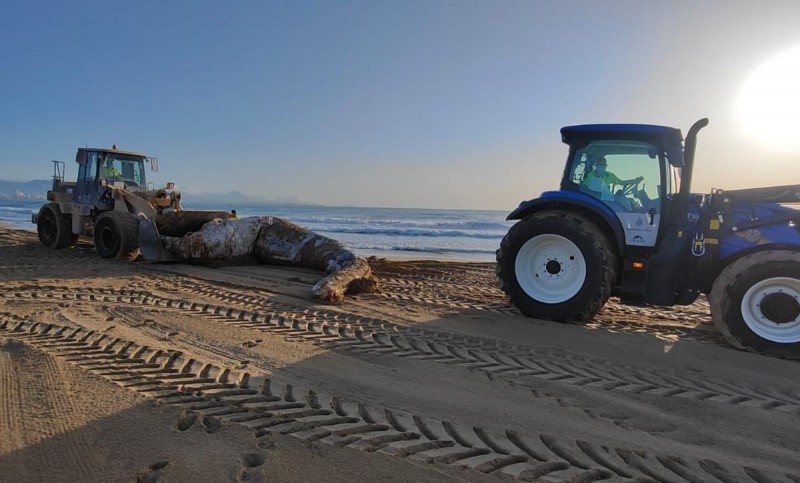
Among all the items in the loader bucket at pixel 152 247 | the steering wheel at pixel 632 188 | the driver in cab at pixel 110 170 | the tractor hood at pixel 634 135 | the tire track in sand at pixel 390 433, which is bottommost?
the tire track in sand at pixel 390 433

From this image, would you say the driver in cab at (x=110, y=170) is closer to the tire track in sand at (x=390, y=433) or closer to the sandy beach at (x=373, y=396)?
the sandy beach at (x=373, y=396)

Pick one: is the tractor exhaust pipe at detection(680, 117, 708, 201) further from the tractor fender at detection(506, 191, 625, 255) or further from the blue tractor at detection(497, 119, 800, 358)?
the tractor fender at detection(506, 191, 625, 255)

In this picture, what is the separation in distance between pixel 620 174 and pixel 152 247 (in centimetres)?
831

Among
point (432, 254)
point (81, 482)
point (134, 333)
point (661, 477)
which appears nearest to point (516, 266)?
point (661, 477)

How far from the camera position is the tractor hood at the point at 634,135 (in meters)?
5.43

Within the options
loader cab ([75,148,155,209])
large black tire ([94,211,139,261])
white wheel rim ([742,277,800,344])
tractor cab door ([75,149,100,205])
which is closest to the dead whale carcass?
large black tire ([94,211,139,261])

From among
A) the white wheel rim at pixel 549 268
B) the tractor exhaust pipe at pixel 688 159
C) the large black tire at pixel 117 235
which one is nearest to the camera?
the tractor exhaust pipe at pixel 688 159

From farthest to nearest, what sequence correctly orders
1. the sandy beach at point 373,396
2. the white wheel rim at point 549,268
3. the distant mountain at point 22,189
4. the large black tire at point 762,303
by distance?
the distant mountain at point 22,189
the white wheel rim at point 549,268
the large black tire at point 762,303
the sandy beach at point 373,396

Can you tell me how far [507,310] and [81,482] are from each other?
4.92 meters

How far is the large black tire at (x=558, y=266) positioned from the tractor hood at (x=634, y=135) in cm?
93

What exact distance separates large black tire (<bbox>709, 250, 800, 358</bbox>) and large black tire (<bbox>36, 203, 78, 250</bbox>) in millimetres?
13023

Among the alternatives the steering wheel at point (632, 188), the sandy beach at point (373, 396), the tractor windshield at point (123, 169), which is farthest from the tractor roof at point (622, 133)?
the tractor windshield at point (123, 169)

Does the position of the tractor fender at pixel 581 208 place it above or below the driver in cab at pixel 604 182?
below

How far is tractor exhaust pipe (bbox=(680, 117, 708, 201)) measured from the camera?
5223mm
